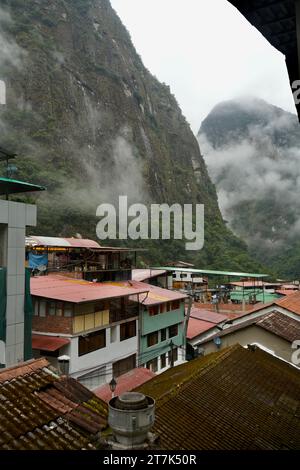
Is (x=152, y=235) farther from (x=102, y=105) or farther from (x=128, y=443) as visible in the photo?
(x=128, y=443)

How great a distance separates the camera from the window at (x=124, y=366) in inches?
819

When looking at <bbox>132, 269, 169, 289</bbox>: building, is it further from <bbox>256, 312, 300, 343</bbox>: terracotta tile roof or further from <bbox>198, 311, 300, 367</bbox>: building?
<bbox>256, 312, 300, 343</bbox>: terracotta tile roof

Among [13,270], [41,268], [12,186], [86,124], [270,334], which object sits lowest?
[270,334]

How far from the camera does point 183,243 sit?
80250 millimetres

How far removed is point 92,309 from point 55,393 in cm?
1322

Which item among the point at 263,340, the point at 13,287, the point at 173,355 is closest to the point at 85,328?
the point at 13,287

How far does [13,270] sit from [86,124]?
69.2m

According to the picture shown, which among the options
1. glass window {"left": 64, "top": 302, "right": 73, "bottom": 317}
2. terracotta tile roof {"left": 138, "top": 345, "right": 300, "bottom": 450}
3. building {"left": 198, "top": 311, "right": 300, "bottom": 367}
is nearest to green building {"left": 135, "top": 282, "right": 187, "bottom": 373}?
building {"left": 198, "top": 311, "right": 300, "bottom": 367}

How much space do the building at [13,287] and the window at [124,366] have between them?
6618 millimetres

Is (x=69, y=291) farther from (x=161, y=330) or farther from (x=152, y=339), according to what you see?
(x=161, y=330)

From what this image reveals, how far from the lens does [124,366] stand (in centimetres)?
2169

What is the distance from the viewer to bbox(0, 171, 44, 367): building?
14.1 metres

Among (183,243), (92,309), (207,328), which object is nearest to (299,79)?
(92,309)

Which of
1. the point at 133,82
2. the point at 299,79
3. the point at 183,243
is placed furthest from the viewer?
the point at 133,82
